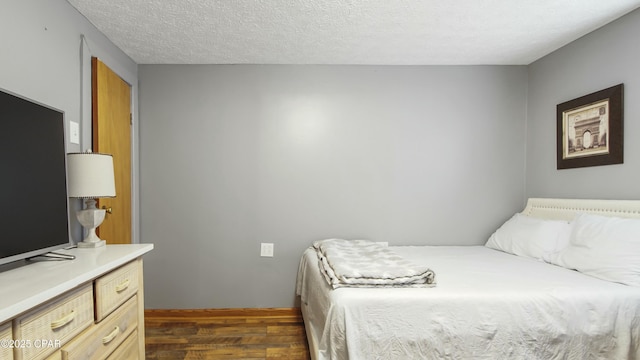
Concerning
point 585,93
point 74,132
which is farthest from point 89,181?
point 585,93

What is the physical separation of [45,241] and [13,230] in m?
0.17

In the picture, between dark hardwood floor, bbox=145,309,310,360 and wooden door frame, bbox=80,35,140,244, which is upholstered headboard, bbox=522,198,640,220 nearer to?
dark hardwood floor, bbox=145,309,310,360

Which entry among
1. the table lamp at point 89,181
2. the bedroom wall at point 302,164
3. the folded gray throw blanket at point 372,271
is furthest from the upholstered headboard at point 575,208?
the table lamp at point 89,181

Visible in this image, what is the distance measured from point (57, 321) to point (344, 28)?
2.21 meters

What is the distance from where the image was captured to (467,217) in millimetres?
2945

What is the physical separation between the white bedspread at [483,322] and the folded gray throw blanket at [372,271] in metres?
0.05

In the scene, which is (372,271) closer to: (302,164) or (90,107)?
(302,164)

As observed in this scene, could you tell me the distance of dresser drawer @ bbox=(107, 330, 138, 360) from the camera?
1.44m

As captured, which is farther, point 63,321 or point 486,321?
point 486,321

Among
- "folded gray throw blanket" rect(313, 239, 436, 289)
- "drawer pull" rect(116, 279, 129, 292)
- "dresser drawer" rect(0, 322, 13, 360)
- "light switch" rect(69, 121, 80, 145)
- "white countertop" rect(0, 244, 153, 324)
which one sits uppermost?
"light switch" rect(69, 121, 80, 145)

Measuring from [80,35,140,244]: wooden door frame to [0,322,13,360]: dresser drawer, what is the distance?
145 cm

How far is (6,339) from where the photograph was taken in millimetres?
833

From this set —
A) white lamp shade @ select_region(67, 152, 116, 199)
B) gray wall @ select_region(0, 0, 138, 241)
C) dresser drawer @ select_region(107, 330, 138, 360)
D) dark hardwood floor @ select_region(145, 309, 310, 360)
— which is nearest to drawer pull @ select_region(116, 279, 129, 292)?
dresser drawer @ select_region(107, 330, 138, 360)

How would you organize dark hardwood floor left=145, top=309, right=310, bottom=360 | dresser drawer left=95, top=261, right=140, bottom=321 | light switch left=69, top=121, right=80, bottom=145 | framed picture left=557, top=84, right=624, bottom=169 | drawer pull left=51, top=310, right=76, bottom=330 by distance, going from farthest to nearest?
dark hardwood floor left=145, top=309, right=310, bottom=360, framed picture left=557, top=84, right=624, bottom=169, light switch left=69, top=121, right=80, bottom=145, dresser drawer left=95, top=261, right=140, bottom=321, drawer pull left=51, top=310, right=76, bottom=330
